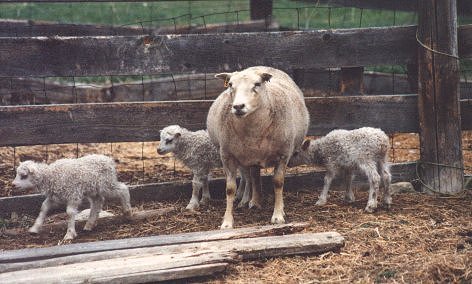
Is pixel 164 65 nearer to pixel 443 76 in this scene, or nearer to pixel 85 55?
pixel 85 55

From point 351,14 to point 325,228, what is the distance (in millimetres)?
11227

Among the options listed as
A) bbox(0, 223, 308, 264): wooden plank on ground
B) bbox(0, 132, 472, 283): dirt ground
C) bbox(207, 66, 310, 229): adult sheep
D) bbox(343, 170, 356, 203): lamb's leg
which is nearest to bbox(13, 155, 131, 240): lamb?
bbox(0, 132, 472, 283): dirt ground

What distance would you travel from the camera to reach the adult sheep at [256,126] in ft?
21.0

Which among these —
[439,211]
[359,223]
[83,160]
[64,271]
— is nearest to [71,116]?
[83,160]

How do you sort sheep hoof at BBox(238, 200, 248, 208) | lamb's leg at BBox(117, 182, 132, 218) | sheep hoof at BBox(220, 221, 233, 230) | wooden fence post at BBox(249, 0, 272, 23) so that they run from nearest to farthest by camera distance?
sheep hoof at BBox(220, 221, 233, 230) → lamb's leg at BBox(117, 182, 132, 218) → sheep hoof at BBox(238, 200, 248, 208) → wooden fence post at BBox(249, 0, 272, 23)

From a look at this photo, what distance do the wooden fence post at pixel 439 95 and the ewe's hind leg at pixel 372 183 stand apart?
0.86 meters

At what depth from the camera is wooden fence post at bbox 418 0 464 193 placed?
7.40m

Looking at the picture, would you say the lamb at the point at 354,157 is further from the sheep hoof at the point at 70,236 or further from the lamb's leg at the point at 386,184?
the sheep hoof at the point at 70,236

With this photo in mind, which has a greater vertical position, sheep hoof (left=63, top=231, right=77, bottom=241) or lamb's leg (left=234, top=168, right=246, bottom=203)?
lamb's leg (left=234, top=168, right=246, bottom=203)

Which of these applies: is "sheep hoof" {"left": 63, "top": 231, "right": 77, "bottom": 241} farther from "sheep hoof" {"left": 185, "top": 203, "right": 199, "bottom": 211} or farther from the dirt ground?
"sheep hoof" {"left": 185, "top": 203, "right": 199, "bottom": 211}

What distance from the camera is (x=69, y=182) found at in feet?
22.1

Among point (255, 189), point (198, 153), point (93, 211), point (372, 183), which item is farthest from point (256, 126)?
point (93, 211)

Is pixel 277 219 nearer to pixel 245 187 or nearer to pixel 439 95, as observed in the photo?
pixel 245 187

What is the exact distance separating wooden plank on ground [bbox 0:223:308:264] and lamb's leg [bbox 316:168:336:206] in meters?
1.46
